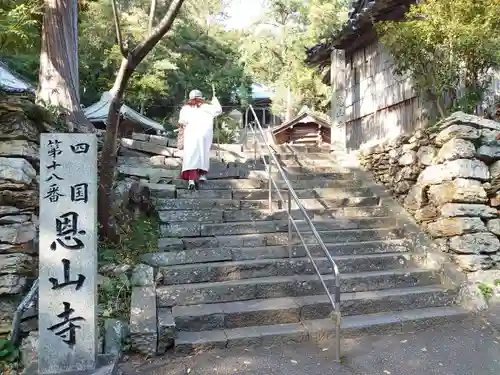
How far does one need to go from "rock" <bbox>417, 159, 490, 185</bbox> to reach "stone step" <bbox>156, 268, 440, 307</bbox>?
4.33 feet

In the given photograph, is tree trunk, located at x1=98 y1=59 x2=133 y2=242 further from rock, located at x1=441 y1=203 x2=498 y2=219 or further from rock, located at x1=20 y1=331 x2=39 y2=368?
rock, located at x1=441 y1=203 x2=498 y2=219

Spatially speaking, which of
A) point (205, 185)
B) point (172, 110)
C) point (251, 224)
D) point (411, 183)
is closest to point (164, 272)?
point (251, 224)

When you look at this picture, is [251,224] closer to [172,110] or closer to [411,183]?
[411,183]

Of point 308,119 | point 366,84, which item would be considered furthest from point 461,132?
point 308,119

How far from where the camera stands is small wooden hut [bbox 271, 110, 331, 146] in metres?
15.0

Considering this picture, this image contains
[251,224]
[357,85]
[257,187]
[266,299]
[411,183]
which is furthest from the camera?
[357,85]

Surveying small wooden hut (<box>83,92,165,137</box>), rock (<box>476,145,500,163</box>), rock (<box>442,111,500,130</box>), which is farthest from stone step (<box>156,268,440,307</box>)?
small wooden hut (<box>83,92,165,137</box>)

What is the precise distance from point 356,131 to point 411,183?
4004 millimetres

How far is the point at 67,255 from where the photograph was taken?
3332mm

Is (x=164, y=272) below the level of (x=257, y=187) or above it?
below

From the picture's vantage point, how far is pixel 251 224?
18.8ft

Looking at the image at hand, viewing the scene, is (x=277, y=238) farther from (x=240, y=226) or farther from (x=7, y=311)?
(x=7, y=311)

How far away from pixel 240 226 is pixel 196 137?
1782 millimetres

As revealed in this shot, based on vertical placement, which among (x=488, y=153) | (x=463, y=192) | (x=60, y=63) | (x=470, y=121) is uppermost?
(x=60, y=63)
